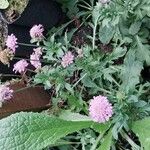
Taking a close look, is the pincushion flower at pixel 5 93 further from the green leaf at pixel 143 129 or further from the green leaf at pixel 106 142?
the green leaf at pixel 143 129

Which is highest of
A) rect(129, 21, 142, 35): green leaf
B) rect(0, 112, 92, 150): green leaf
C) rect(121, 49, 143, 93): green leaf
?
rect(129, 21, 142, 35): green leaf

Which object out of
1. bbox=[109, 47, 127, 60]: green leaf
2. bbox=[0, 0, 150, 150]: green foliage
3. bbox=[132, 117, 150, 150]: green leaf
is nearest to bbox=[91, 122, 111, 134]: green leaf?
bbox=[0, 0, 150, 150]: green foliage

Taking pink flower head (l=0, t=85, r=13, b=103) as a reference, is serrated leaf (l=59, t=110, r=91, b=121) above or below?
below

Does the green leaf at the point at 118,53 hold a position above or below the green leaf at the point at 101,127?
above

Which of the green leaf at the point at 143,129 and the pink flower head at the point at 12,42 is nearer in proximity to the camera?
the green leaf at the point at 143,129

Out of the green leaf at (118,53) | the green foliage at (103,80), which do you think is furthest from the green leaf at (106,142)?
the green leaf at (118,53)

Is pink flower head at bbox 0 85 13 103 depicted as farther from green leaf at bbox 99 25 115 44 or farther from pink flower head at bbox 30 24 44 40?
green leaf at bbox 99 25 115 44

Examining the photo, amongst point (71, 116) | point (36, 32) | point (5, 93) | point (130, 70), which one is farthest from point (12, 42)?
point (130, 70)

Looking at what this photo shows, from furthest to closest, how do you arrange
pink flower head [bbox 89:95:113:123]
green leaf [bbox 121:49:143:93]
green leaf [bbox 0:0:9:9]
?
green leaf [bbox 0:0:9:9] < green leaf [bbox 121:49:143:93] < pink flower head [bbox 89:95:113:123]
